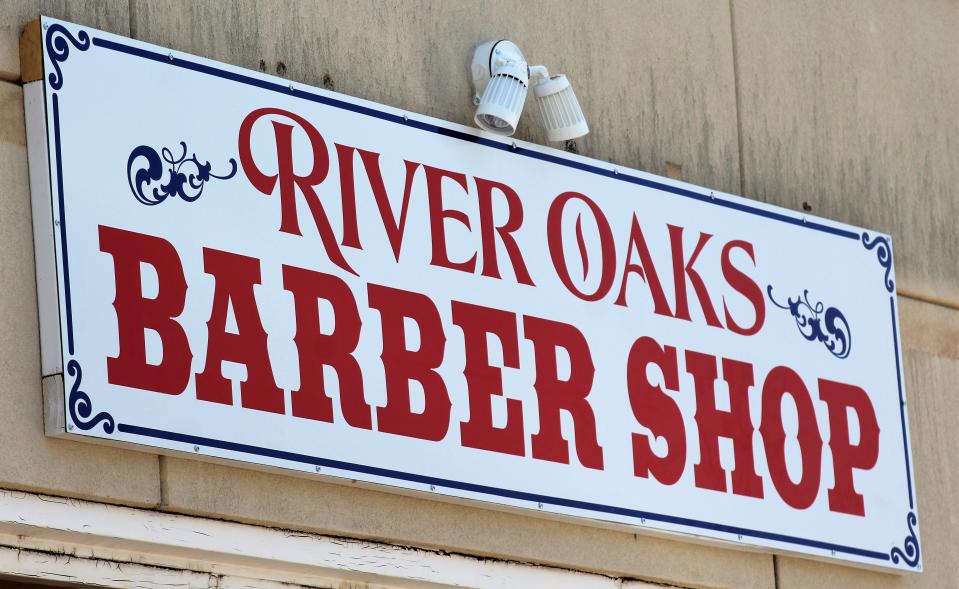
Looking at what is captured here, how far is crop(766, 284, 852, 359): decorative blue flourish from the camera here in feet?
19.0

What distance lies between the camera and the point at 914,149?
651cm

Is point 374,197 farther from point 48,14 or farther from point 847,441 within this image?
point 847,441

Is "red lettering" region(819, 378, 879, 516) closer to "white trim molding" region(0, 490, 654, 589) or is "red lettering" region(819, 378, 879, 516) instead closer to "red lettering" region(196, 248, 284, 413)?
"white trim molding" region(0, 490, 654, 589)

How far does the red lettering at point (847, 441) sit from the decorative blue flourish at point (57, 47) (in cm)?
250

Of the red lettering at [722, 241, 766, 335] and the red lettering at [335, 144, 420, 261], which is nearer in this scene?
the red lettering at [335, 144, 420, 261]

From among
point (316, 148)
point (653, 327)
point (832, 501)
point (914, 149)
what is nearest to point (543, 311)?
point (653, 327)

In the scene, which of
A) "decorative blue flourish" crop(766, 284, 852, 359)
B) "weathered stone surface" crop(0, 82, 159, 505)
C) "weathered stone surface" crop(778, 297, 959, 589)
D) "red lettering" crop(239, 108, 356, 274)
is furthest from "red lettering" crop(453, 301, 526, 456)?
"weathered stone surface" crop(778, 297, 959, 589)

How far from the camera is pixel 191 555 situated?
14.8ft

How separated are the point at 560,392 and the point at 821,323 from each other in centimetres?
108

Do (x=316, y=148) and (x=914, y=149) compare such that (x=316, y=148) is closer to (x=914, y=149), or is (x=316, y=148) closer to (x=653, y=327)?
(x=653, y=327)

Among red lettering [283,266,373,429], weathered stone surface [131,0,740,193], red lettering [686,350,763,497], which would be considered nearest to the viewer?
red lettering [283,266,373,429]

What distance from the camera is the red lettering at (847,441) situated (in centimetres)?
573

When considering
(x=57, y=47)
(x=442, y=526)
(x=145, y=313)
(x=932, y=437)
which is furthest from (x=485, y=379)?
(x=932, y=437)

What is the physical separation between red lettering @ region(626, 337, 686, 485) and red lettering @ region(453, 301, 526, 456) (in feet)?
1.32
